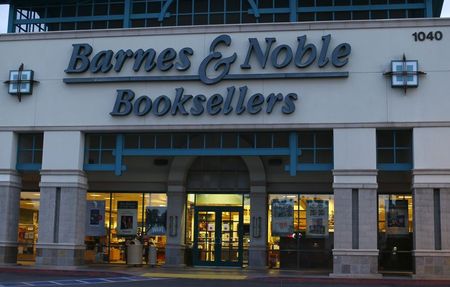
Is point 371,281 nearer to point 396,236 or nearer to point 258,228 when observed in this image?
point 396,236

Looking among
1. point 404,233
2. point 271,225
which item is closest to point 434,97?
point 404,233

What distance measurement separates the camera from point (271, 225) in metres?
28.8

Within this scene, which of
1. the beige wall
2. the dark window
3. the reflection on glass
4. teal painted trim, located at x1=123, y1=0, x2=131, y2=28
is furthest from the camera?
the reflection on glass

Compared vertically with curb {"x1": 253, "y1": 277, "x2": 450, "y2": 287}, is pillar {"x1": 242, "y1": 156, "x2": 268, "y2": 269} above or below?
above

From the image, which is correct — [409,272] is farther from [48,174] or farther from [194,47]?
[48,174]

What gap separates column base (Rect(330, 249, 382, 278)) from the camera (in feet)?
77.0

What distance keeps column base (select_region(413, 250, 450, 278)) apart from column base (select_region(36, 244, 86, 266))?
12.7 m

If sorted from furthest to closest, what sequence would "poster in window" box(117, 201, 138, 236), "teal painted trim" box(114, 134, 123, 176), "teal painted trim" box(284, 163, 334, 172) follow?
"poster in window" box(117, 201, 138, 236) < "teal painted trim" box(114, 134, 123, 176) < "teal painted trim" box(284, 163, 334, 172)

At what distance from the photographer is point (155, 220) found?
2980 centimetres

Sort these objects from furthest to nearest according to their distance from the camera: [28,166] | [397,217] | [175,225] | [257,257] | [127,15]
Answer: [175,225], [257,257], [127,15], [397,217], [28,166]

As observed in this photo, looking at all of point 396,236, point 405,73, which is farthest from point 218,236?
point 405,73

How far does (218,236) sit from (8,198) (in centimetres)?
896

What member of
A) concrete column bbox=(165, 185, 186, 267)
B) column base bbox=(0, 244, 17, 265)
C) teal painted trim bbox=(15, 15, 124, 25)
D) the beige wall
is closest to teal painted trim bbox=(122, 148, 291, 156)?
the beige wall

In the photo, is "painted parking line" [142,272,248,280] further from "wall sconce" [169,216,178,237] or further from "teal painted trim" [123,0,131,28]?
"teal painted trim" [123,0,131,28]
